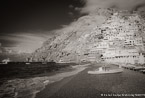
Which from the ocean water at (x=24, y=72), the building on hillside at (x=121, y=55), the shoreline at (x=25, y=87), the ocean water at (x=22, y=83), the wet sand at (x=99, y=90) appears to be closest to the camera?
the wet sand at (x=99, y=90)

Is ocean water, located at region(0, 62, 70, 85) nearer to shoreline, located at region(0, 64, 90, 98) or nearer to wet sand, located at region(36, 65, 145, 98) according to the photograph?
shoreline, located at region(0, 64, 90, 98)

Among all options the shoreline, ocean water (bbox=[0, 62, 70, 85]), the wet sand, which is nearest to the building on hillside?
ocean water (bbox=[0, 62, 70, 85])

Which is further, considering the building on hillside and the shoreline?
the building on hillside

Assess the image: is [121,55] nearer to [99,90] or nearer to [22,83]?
[22,83]

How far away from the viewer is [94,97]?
1267cm

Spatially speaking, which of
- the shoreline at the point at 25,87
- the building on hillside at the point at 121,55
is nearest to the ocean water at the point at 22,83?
the shoreline at the point at 25,87

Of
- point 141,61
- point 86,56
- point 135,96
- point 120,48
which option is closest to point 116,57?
point 120,48

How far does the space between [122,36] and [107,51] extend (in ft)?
51.5

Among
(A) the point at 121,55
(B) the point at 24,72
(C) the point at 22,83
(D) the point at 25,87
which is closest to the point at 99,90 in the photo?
(D) the point at 25,87

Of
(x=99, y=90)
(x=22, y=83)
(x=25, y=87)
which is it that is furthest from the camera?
(x=22, y=83)

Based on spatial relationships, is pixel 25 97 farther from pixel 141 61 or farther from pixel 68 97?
pixel 141 61

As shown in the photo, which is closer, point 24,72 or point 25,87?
point 25,87

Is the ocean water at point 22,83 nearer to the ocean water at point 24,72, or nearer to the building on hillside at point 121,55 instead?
the ocean water at point 24,72

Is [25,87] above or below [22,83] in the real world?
above
